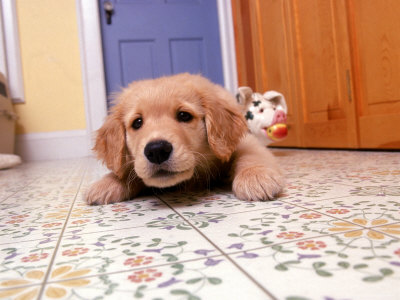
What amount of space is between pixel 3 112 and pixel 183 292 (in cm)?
385

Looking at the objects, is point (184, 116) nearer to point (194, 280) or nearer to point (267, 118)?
point (194, 280)

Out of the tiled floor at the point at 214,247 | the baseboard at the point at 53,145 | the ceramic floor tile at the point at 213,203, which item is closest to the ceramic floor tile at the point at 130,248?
the tiled floor at the point at 214,247

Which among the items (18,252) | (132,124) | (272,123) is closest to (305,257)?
(18,252)

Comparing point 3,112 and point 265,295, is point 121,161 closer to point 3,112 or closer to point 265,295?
point 265,295

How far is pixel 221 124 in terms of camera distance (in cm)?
146

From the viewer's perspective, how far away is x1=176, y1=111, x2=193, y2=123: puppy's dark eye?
1402 millimetres

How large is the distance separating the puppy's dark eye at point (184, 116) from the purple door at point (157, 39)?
10.3ft

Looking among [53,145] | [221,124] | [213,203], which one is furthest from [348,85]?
[53,145]

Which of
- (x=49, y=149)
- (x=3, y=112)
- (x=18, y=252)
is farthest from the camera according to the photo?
(x=49, y=149)

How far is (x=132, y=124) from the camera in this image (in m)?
1.45

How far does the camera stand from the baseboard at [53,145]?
446 cm

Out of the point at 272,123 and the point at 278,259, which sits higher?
the point at 272,123

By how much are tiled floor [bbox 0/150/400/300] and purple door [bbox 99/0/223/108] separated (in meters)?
3.31

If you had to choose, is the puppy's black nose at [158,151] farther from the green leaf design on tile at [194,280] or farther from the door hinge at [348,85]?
the door hinge at [348,85]
